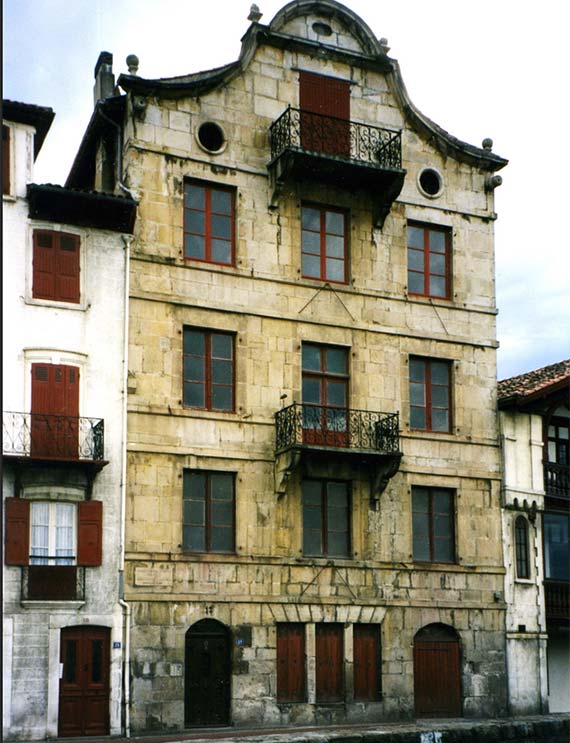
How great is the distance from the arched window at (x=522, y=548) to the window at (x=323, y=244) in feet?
26.8

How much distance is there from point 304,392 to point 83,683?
8834 millimetres

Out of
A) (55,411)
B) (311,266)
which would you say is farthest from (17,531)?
(311,266)

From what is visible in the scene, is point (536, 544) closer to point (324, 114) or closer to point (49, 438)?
point (324, 114)

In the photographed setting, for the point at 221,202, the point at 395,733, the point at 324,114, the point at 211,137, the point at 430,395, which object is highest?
the point at 324,114

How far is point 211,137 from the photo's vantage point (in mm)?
28344

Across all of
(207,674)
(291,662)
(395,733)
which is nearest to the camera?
(395,733)

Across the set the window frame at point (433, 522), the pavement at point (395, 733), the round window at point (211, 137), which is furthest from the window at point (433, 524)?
the round window at point (211, 137)

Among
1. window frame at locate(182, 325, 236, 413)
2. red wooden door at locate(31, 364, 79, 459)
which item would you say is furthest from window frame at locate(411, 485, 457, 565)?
red wooden door at locate(31, 364, 79, 459)

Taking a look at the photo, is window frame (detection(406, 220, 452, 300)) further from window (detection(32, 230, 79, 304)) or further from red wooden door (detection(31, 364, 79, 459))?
red wooden door (detection(31, 364, 79, 459))

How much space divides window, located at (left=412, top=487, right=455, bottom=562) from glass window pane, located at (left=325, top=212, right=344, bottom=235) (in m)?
7.05

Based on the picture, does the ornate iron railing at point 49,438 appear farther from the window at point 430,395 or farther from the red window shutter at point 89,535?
the window at point 430,395

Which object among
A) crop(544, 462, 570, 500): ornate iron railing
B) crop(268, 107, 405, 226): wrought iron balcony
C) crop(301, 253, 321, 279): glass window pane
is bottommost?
crop(544, 462, 570, 500): ornate iron railing

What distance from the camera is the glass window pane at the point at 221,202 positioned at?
2800cm

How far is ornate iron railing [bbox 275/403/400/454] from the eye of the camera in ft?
88.7
